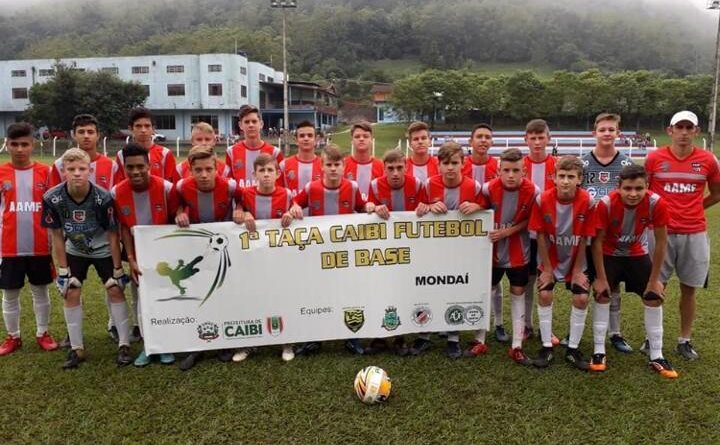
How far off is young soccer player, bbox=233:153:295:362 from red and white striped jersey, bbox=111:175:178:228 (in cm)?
71

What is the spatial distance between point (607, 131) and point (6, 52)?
157030 millimetres

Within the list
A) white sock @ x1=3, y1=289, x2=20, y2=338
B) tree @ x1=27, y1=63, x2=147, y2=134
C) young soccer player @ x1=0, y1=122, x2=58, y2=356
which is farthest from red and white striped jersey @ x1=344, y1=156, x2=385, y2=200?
tree @ x1=27, y1=63, x2=147, y2=134

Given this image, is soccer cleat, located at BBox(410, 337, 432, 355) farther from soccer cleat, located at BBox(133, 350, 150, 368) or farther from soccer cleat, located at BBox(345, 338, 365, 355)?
soccer cleat, located at BBox(133, 350, 150, 368)

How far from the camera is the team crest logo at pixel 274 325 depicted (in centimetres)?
494

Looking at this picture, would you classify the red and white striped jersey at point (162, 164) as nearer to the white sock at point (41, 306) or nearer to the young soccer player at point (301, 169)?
the young soccer player at point (301, 169)

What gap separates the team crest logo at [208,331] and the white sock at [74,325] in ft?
3.53

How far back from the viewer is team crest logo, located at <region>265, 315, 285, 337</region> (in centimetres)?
494

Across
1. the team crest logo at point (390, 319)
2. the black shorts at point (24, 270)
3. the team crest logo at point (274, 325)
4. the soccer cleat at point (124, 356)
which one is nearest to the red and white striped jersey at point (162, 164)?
the black shorts at point (24, 270)

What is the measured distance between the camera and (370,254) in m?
4.91

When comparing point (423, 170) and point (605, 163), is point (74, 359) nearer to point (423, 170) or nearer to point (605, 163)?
point (423, 170)

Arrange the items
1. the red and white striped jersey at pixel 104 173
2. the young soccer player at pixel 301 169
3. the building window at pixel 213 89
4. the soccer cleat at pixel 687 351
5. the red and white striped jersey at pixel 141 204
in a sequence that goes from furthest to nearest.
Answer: the building window at pixel 213 89 → the young soccer player at pixel 301 169 → the red and white striped jersey at pixel 104 173 → the soccer cleat at pixel 687 351 → the red and white striped jersey at pixel 141 204

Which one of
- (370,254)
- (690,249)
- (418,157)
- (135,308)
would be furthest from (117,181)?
(690,249)

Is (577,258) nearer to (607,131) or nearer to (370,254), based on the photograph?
(607,131)

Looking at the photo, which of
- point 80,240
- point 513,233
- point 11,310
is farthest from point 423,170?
point 11,310
